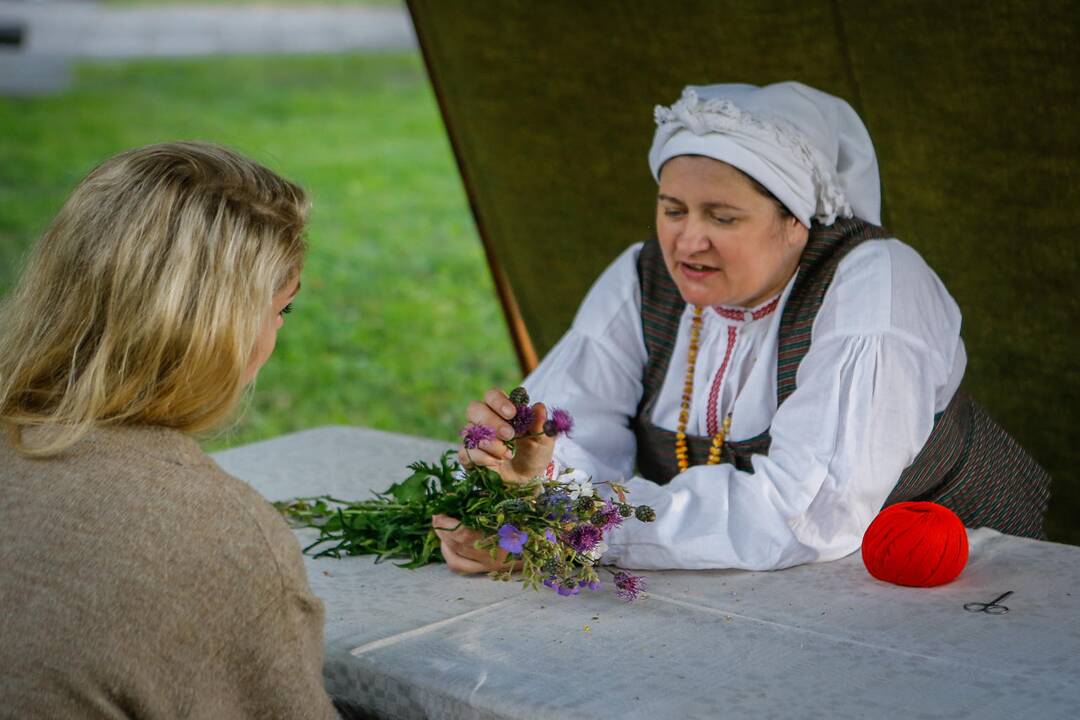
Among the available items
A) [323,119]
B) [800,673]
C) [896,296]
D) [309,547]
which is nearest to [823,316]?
[896,296]

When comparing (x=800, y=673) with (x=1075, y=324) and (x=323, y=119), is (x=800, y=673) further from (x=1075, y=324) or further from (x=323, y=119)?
(x=323, y=119)

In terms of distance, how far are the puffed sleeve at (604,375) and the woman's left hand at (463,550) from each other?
58 cm

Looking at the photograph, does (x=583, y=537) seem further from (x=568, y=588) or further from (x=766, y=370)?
(x=766, y=370)

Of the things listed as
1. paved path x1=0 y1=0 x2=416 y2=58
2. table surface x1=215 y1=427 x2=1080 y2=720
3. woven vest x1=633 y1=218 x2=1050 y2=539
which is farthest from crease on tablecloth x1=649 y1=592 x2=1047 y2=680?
paved path x1=0 y1=0 x2=416 y2=58

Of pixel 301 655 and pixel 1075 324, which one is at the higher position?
pixel 1075 324

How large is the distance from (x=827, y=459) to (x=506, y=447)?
0.62 meters

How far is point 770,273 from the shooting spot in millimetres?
2688

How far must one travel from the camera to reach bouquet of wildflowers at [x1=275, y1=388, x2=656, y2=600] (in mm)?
2109

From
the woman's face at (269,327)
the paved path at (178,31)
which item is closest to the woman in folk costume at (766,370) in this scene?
the woman's face at (269,327)

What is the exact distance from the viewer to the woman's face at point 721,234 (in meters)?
2.62

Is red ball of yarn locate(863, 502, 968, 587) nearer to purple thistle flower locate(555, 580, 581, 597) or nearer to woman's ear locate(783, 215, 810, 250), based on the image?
purple thistle flower locate(555, 580, 581, 597)

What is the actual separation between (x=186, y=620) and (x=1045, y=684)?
1.16 m

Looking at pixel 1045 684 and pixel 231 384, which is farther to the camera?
pixel 1045 684

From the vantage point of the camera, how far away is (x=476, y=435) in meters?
2.12
